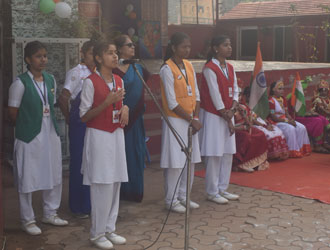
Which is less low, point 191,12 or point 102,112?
point 191,12

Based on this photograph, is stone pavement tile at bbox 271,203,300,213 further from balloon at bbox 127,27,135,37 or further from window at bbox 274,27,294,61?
window at bbox 274,27,294,61

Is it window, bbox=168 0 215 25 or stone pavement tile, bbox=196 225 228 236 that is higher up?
window, bbox=168 0 215 25

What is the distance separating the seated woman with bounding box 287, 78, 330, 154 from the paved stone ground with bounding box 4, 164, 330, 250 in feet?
10.2

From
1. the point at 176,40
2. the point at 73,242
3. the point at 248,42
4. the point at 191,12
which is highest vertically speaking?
the point at 191,12

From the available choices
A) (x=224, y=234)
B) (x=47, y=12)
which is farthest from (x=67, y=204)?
(x=47, y=12)

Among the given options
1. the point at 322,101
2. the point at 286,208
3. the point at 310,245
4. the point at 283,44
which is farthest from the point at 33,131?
the point at 283,44

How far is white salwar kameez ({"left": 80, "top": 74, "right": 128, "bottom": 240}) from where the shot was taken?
3.91 meters

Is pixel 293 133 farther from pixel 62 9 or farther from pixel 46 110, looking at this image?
pixel 46 110

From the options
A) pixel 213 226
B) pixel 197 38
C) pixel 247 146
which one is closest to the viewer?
pixel 213 226

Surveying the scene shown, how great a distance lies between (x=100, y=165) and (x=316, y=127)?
18.1 feet

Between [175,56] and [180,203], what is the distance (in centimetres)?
150

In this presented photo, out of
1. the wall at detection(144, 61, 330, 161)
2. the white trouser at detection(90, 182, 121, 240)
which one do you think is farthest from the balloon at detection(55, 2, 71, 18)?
the white trouser at detection(90, 182, 121, 240)

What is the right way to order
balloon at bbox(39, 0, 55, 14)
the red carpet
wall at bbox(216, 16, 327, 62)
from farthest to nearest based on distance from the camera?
wall at bbox(216, 16, 327, 62)
balloon at bbox(39, 0, 55, 14)
the red carpet

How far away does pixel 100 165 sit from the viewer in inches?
154
